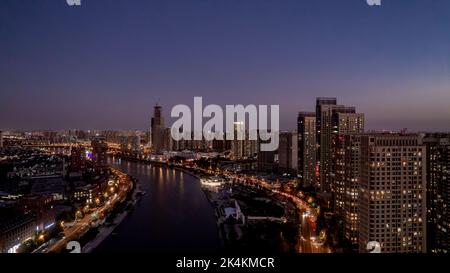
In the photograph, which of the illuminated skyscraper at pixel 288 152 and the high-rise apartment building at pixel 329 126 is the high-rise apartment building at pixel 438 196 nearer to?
the high-rise apartment building at pixel 329 126

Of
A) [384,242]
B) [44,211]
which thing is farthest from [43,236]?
[384,242]

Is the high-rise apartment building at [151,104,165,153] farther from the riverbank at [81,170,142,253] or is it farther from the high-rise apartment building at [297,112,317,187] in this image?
the riverbank at [81,170,142,253]

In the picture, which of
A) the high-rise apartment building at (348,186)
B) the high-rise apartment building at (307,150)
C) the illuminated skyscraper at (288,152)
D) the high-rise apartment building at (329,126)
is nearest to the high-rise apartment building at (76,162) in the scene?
the illuminated skyscraper at (288,152)

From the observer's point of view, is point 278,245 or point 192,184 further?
point 192,184

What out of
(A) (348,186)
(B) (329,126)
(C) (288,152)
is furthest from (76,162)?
(A) (348,186)
